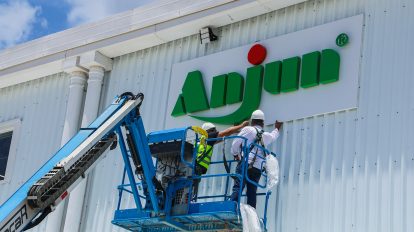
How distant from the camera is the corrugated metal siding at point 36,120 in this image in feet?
77.2

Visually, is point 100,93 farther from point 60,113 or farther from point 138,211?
point 138,211

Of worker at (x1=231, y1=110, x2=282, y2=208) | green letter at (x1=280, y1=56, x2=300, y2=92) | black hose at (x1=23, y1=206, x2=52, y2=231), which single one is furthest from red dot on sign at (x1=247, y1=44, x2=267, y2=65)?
black hose at (x1=23, y1=206, x2=52, y2=231)

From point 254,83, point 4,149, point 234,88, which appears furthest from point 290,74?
point 4,149

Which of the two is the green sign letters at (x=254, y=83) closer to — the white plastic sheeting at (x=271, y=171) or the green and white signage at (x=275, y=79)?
the green and white signage at (x=275, y=79)

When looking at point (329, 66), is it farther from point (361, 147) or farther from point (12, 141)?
point (12, 141)

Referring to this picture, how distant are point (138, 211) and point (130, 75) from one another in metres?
6.29

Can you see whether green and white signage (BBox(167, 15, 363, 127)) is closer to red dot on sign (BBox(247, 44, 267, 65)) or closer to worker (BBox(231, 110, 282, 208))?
red dot on sign (BBox(247, 44, 267, 65))

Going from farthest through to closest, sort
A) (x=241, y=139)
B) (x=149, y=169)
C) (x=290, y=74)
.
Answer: (x=290, y=74) → (x=241, y=139) → (x=149, y=169)

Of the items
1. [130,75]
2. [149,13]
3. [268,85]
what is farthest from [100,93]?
[268,85]

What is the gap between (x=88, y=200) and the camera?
21750mm

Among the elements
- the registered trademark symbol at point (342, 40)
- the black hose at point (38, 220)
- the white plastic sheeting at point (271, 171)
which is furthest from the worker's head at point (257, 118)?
the black hose at point (38, 220)

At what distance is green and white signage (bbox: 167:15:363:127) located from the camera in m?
17.7

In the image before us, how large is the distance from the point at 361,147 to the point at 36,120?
1074 cm

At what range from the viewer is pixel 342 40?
17875 millimetres
